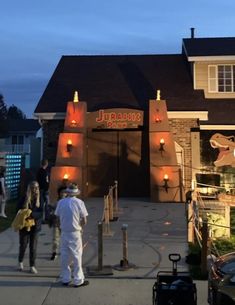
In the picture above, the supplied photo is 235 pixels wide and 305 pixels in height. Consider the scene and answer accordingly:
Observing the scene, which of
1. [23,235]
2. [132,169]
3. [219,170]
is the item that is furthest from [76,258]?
[219,170]

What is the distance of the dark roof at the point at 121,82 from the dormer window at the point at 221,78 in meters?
1.08

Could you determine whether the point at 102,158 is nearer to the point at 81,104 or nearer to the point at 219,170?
the point at 81,104

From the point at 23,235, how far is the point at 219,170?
14759mm

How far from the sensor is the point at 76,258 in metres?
8.33

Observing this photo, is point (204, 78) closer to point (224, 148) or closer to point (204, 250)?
point (224, 148)

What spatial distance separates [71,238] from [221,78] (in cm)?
1813

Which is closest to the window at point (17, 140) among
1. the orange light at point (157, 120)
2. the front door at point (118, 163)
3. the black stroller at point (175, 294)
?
the front door at point (118, 163)

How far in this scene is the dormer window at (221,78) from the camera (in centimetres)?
2469

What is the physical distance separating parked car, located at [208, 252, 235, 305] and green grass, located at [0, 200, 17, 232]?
916 centimetres

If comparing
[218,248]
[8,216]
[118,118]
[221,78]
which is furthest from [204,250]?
[221,78]

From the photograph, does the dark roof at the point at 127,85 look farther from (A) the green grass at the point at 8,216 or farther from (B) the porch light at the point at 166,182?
(A) the green grass at the point at 8,216

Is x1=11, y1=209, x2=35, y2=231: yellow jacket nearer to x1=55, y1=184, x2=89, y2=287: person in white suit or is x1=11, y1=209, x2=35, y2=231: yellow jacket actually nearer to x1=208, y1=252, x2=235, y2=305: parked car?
x1=55, y1=184, x2=89, y2=287: person in white suit

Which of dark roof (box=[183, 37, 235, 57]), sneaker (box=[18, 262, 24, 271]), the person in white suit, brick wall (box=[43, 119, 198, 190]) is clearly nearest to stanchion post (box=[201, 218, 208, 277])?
the person in white suit

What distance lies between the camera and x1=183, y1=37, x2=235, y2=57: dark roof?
24.8m
